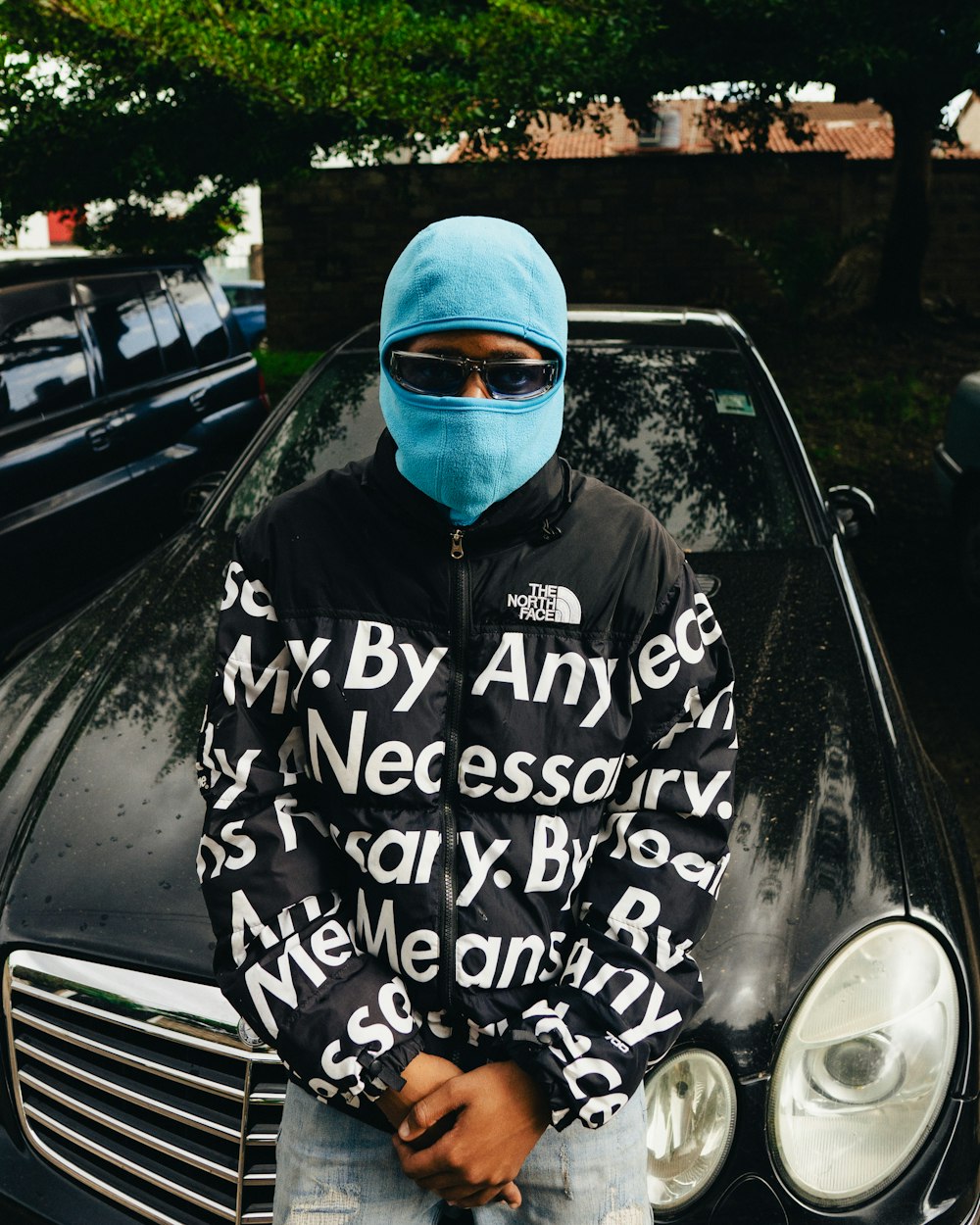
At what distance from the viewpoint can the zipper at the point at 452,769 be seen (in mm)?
1229

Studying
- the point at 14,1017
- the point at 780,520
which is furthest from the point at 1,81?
the point at 14,1017

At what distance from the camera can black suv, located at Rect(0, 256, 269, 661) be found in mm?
4219

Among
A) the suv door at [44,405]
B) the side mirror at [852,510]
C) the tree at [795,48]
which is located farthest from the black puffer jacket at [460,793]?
the tree at [795,48]

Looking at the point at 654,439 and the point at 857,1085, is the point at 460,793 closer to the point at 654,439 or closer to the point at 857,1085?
the point at 857,1085

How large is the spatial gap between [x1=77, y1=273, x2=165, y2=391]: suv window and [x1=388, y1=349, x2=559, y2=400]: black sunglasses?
3.91 m

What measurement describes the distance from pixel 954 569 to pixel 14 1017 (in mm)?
4737

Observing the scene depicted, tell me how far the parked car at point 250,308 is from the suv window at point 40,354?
823 centimetres

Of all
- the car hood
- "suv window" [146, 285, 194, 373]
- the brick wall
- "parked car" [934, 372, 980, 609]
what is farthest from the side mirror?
the brick wall

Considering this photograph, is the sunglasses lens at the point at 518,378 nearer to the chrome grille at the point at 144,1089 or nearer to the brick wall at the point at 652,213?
the chrome grille at the point at 144,1089

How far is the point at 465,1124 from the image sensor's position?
3.88ft

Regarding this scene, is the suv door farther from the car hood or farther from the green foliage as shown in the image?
the green foliage

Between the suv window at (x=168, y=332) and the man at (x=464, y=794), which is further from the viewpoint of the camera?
the suv window at (x=168, y=332)

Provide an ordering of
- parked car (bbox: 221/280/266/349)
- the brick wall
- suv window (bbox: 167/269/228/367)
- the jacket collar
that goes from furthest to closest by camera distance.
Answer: parked car (bbox: 221/280/266/349) → the brick wall → suv window (bbox: 167/269/228/367) → the jacket collar

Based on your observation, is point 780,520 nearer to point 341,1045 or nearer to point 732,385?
point 732,385
